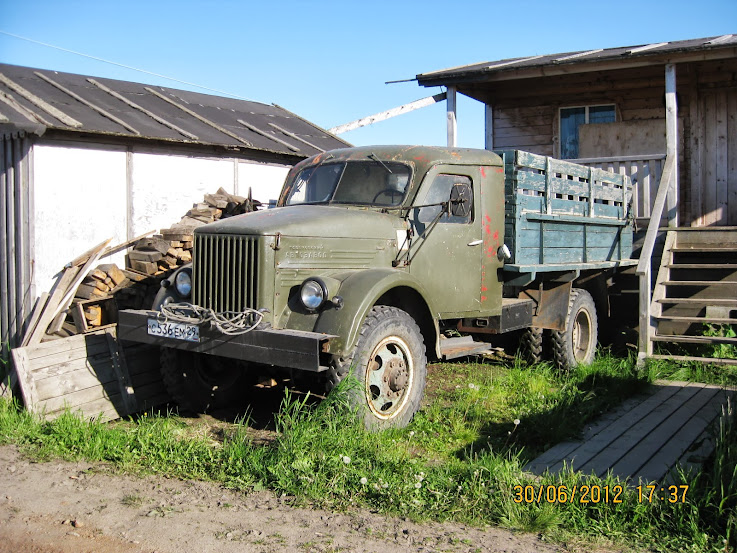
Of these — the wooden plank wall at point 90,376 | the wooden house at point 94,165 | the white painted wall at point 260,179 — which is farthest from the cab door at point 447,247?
the white painted wall at point 260,179

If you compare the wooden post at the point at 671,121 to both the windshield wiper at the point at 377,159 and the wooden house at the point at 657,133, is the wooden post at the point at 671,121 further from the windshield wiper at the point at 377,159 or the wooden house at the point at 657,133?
the windshield wiper at the point at 377,159

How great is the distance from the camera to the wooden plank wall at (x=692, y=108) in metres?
10.8

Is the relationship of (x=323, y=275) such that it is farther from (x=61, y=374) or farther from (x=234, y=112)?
(x=234, y=112)

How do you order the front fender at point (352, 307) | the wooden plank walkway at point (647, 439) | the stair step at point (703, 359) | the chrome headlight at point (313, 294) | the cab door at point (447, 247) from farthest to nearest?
1. the stair step at point (703, 359)
2. the cab door at point (447, 247)
3. the chrome headlight at point (313, 294)
4. the front fender at point (352, 307)
5. the wooden plank walkway at point (647, 439)

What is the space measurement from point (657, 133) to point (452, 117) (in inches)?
137

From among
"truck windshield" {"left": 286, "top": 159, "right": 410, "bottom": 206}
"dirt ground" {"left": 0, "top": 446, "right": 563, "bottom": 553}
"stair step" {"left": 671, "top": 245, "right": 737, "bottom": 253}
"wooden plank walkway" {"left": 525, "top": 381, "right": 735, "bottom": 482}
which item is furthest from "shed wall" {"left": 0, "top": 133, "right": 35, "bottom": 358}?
"stair step" {"left": 671, "top": 245, "right": 737, "bottom": 253}

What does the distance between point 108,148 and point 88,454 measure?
4.90 m

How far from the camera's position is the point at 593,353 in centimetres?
826

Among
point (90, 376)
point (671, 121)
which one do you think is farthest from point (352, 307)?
point (671, 121)

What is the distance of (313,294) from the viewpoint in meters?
5.00

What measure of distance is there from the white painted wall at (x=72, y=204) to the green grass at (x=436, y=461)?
2.90m

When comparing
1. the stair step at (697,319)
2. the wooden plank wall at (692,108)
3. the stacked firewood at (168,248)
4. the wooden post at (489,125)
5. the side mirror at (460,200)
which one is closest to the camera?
the side mirror at (460,200)

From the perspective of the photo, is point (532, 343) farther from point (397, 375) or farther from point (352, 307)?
point (352, 307)

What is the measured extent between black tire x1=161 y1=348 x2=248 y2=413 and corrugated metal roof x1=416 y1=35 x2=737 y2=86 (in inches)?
255
